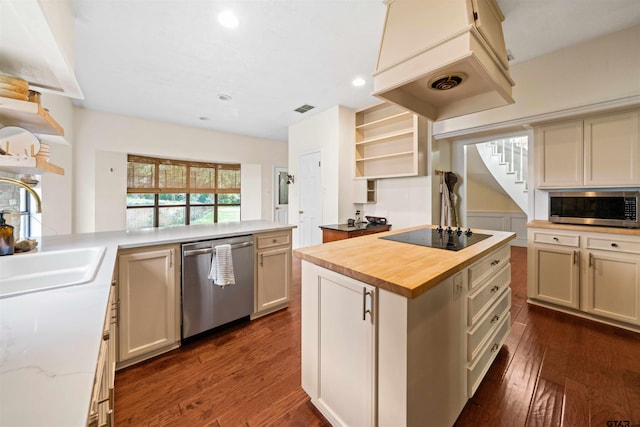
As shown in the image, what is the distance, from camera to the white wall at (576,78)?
2195mm

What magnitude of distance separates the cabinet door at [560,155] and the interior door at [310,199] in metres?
2.85

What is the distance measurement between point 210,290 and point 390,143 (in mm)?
Result: 3118

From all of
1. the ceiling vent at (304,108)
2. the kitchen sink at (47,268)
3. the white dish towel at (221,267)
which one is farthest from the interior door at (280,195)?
the kitchen sink at (47,268)

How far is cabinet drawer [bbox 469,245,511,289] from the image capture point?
54.9 inches

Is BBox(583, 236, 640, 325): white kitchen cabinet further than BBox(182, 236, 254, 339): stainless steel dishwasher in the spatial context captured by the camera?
Yes

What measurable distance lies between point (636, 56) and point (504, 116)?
0.96m

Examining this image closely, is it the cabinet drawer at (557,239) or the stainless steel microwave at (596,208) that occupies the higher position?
the stainless steel microwave at (596,208)

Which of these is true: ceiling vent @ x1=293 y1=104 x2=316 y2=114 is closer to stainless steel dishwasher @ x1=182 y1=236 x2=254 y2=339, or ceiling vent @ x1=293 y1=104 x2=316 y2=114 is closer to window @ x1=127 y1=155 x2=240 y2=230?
stainless steel dishwasher @ x1=182 y1=236 x2=254 y2=339

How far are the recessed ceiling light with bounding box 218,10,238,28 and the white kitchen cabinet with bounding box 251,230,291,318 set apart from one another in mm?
1803

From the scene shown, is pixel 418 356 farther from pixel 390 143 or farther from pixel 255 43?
pixel 390 143

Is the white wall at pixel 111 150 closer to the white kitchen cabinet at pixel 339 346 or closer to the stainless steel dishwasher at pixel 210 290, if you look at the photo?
the stainless steel dishwasher at pixel 210 290

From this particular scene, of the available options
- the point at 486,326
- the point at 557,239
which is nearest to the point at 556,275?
the point at 557,239

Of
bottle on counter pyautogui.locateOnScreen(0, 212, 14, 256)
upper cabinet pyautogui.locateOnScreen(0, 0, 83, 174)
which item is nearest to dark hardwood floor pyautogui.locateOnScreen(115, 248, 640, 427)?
bottle on counter pyautogui.locateOnScreen(0, 212, 14, 256)

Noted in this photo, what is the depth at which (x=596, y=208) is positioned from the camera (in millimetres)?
2436
